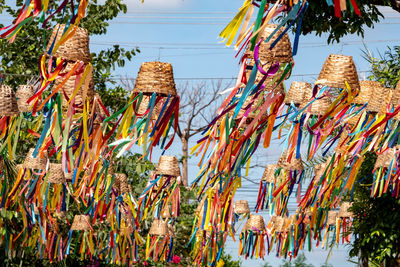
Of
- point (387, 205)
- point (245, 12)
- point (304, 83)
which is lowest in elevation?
point (387, 205)

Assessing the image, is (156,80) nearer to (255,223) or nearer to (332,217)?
(255,223)

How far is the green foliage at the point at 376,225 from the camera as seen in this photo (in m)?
7.33

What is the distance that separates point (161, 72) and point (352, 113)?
161 centimetres

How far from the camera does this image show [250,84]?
2.36 meters

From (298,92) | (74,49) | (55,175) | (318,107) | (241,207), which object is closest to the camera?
(74,49)

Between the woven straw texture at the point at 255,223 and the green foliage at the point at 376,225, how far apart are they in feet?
11.2

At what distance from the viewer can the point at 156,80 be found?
14.4ft

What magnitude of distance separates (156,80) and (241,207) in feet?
24.6

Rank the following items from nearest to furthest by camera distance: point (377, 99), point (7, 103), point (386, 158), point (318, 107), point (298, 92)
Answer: point (7, 103) → point (377, 99) → point (318, 107) → point (298, 92) → point (386, 158)

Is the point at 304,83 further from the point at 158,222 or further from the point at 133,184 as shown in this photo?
the point at 133,184

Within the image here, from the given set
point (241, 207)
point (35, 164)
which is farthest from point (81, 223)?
point (241, 207)

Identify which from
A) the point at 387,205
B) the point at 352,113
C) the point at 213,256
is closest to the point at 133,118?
the point at 352,113

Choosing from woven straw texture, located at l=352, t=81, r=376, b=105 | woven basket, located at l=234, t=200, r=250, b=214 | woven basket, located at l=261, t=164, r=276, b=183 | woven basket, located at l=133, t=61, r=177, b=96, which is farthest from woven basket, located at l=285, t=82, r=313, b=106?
woven basket, located at l=234, t=200, r=250, b=214

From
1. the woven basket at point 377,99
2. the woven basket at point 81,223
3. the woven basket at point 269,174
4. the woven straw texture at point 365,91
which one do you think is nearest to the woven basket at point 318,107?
the woven straw texture at point 365,91
